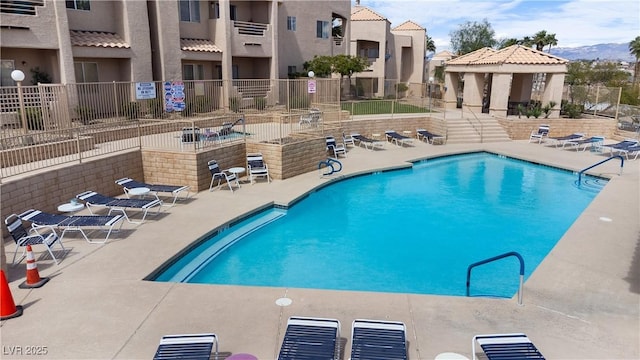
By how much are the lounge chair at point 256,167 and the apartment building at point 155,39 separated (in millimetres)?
9483

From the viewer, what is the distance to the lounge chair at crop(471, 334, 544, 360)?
556 centimetres

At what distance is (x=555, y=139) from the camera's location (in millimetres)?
23328

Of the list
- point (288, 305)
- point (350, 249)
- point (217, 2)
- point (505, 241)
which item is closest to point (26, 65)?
point (217, 2)

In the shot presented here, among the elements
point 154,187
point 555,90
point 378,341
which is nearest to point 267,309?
point 378,341

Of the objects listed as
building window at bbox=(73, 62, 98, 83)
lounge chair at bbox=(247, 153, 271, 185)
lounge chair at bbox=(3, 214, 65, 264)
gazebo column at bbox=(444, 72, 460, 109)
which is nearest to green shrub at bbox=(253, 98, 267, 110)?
lounge chair at bbox=(247, 153, 271, 185)

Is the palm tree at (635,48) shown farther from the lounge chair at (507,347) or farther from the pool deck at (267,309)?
the lounge chair at (507,347)

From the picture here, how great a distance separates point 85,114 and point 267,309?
39.4ft

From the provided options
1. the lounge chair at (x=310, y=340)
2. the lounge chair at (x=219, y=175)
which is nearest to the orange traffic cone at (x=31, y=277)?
the lounge chair at (x=310, y=340)

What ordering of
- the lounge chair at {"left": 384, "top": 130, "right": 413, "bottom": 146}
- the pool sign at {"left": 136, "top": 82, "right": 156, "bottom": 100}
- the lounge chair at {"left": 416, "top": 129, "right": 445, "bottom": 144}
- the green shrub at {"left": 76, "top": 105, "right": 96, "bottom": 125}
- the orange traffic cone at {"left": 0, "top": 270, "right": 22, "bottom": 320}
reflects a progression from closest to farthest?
the orange traffic cone at {"left": 0, "top": 270, "right": 22, "bottom": 320}, the green shrub at {"left": 76, "top": 105, "right": 96, "bottom": 125}, the pool sign at {"left": 136, "top": 82, "right": 156, "bottom": 100}, the lounge chair at {"left": 384, "top": 130, "right": 413, "bottom": 146}, the lounge chair at {"left": 416, "top": 129, "right": 445, "bottom": 144}

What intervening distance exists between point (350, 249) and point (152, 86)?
34.5ft

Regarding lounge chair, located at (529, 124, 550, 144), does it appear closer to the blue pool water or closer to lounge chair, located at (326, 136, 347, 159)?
the blue pool water

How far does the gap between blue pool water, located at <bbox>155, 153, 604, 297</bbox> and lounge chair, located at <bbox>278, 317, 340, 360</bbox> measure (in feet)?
10.7

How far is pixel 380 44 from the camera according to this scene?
41.1 metres

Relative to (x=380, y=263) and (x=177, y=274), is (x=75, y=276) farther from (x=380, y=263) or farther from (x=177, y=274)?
(x=380, y=263)
